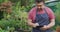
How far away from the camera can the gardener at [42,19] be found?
5.01 metres

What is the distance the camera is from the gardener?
501 cm

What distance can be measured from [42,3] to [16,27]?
9.65 ft

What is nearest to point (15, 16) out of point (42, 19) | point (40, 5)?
point (42, 19)

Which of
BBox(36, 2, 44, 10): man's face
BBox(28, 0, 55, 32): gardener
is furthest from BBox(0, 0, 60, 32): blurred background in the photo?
BBox(36, 2, 44, 10): man's face

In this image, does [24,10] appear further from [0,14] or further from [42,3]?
[42,3]

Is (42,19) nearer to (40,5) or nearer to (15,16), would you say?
(40,5)

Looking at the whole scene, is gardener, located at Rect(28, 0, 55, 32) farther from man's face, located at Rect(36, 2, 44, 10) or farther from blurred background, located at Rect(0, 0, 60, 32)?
blurred background, located at Rect(0, 0, 60, 32)

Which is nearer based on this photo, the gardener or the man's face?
the man's face

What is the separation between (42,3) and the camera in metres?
4.94

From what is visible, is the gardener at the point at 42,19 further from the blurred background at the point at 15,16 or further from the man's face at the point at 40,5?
the blurred background at the point at 15,16

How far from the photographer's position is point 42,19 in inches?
203

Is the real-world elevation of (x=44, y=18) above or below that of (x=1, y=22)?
above

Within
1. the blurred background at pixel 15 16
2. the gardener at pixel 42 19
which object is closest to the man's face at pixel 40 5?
the gardener at pixel 42 19

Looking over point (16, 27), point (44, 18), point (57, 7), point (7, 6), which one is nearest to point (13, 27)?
point (16, 27)
